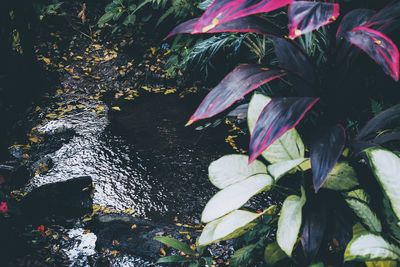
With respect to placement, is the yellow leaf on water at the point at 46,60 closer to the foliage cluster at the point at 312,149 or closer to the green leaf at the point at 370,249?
the foliage cluster at the point at 312,149

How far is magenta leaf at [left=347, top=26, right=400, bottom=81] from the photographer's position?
1.07 metres

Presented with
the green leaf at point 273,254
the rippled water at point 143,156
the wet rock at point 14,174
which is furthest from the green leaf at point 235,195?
the wet rock at point 14,174

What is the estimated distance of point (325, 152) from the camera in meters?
1.25

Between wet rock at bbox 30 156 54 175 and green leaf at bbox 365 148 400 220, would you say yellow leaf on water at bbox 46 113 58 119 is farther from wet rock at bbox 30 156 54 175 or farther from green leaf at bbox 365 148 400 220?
green leaf at bbox 365 148 400 220

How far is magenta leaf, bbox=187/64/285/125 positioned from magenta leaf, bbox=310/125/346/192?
10.2 inches

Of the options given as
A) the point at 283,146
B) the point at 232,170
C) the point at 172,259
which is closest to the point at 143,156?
the point at 172,259

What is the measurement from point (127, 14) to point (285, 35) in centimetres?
313

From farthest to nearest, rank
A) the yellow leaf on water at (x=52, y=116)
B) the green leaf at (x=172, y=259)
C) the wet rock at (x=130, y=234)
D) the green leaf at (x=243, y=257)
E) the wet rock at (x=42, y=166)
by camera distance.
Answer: the yellow leaf on water at (x=52, y=116)
the wet rock at (x=42, y=166)
the wet rock at (x=130, y=234)
the green leaf at (x=172, y=259)
the green leaf at (x=243, y=257)

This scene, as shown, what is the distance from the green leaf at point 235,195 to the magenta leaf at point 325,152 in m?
0.18

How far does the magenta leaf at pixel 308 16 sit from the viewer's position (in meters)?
1.06

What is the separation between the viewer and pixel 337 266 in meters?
1.56

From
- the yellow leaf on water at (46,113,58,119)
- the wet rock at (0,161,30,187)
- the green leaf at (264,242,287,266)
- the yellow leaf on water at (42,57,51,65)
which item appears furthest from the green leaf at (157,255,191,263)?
the yellow leaf on water at (42,57,51,65)

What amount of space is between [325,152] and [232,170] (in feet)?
1.31

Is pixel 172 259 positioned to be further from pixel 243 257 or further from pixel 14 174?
pixel 14 174
